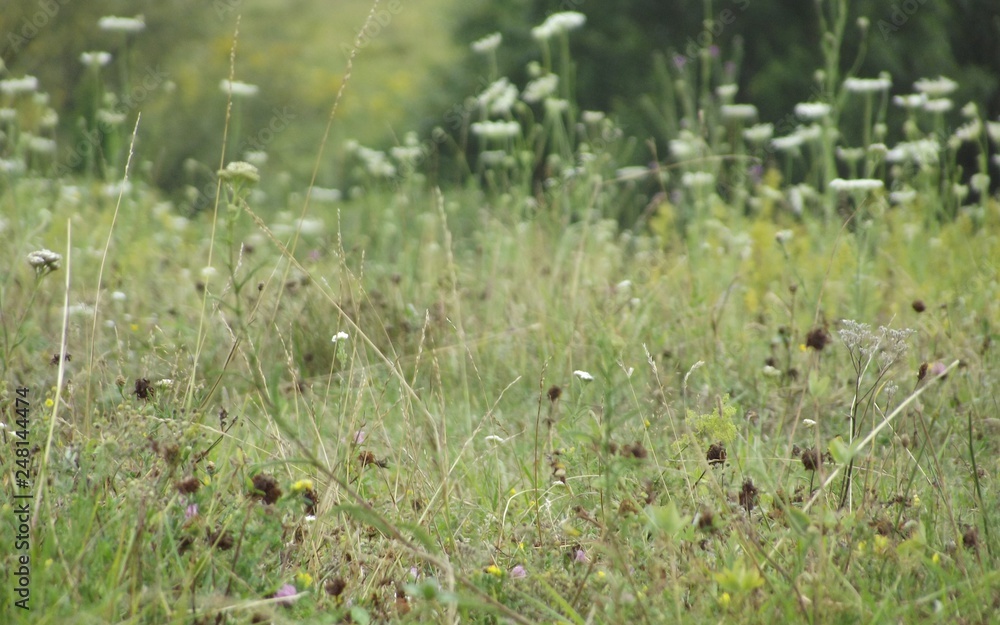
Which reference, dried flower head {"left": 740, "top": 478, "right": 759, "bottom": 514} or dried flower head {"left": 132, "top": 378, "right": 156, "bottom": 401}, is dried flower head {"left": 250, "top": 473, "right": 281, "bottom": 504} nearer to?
dried flower head {"left": 132, "top": 378, "right": 156, "bottom": 401}

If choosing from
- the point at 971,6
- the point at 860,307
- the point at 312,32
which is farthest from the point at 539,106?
the point at 312,32

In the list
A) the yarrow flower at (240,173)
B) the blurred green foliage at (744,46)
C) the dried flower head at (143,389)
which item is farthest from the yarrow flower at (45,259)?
the blurred green foliage at (744,46)

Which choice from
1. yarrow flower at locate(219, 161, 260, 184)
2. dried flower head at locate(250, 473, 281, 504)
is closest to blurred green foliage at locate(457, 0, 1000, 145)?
yarrow flower at locate(219, 161, 260, 184)

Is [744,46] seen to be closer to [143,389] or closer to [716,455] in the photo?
[716,455]

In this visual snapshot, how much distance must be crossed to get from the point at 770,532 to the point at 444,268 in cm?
240

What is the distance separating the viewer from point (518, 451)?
238 centimetres

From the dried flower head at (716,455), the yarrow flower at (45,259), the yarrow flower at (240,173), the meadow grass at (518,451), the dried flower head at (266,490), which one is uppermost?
the yarrow flower at (240,173)

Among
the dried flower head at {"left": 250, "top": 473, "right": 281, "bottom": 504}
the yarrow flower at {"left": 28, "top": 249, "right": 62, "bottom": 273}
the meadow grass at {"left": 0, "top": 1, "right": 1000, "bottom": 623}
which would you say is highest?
the yarrow flower at {"left": 28, "top": 249, "right": 62, "bottom": 273}

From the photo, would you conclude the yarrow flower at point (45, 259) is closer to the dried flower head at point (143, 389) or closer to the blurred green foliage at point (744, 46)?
the dried flower head at point (143, 389)

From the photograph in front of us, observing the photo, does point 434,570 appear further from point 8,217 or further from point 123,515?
point 8,217

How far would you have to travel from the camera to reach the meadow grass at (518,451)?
142 centimetres

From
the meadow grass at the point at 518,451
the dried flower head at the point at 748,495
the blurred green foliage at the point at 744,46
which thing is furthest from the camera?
the blurred green foliage at the point at 744,46

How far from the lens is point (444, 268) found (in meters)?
3.88

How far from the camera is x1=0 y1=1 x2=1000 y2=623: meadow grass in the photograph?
4.65 ft
